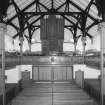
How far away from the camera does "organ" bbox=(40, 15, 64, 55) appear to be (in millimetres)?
12859

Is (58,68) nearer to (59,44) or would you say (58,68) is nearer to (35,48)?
(59,44)

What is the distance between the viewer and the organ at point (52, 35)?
506 inches

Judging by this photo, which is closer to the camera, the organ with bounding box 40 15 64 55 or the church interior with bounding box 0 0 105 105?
the church interior with bounding box 0 0 105 105

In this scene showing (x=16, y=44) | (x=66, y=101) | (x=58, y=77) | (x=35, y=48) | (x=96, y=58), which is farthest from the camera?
(x=35, y=48)

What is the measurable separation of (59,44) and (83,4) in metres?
3.64

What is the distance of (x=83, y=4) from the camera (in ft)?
44.7

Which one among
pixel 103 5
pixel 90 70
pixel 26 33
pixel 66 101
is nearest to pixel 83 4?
pixel 90 70

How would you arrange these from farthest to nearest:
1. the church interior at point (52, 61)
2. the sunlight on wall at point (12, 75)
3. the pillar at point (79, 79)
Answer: the sunlight on wall at point (12, 75) < the pillar at point (79, 79) < the church interior at point (52, 61)

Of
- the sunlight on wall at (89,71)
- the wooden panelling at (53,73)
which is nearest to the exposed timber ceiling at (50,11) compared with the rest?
the sunlight on wall at (89,71)

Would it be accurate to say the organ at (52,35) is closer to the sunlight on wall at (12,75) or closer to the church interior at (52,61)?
the church interior at (52,61)

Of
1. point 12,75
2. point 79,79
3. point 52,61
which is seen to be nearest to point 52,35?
point 52,61

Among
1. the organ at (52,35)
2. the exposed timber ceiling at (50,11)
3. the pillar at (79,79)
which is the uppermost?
the exposed timber ceiling at (50,11)

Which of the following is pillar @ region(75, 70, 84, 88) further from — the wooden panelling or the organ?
the organ

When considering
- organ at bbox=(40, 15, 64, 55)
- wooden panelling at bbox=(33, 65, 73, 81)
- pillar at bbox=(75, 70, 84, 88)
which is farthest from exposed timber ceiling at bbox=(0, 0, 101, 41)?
pillar at bbox=(75, 70, 84, 88)
